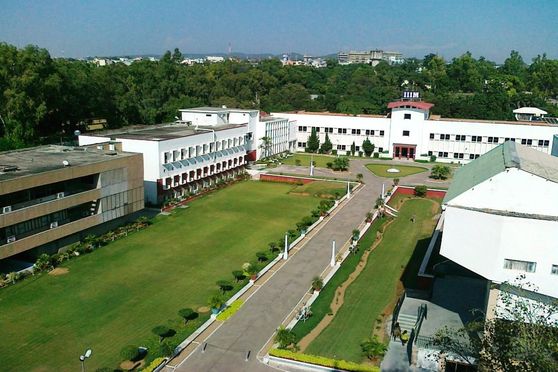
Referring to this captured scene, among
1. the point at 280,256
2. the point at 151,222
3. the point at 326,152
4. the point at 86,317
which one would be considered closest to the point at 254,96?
the point at 326,152

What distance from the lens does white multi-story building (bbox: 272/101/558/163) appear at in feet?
182

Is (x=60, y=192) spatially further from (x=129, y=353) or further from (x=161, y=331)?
(x=129, y=353)

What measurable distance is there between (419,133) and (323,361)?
1818 inches

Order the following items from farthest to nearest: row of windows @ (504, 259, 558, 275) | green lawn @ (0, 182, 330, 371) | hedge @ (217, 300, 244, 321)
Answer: hedge @ (217, 300, 244, 321)
green lawn @ (0, 182, 330, 371)
row of windows @ (504, 259, 558, 275)

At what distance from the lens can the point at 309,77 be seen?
127m

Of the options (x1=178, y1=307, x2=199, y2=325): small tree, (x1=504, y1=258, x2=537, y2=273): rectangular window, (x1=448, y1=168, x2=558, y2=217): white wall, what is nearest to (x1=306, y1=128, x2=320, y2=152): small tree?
(x1=178, y1=307, x2=199, y2=325): small tree

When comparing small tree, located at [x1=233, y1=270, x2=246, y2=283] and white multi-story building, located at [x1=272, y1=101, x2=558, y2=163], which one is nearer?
small tree, located at [x1=233, y1=270, x2=246, y2=283]

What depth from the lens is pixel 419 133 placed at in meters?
59.2

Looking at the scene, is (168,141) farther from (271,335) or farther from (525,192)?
(525,192)

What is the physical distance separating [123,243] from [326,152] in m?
37.6

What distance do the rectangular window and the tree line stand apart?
1506 inches

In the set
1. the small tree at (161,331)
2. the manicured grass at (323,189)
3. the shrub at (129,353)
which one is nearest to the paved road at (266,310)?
the small tree at (161,331)

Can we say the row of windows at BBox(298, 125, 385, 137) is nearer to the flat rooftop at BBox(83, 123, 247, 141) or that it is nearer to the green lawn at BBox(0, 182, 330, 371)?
the flat rooftop at BBox(83, 123, 247, 141)

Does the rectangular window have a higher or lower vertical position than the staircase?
higher
